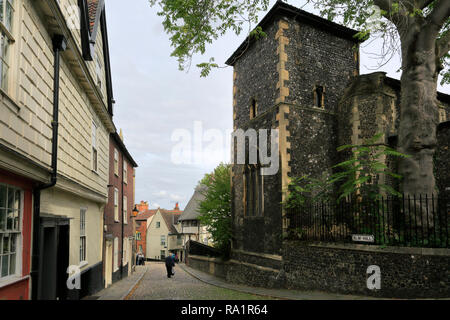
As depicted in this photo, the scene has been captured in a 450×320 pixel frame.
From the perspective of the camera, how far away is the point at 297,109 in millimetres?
15242

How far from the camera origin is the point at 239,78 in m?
19.5

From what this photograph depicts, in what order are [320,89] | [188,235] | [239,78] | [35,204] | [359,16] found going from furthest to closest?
1. [188,235]
2. [239,78]
3. [320,89]
4. [359,16]
5. [35,204]

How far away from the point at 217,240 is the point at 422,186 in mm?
12852

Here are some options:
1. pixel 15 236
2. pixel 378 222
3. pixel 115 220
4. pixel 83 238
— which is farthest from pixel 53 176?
pixel 115 220

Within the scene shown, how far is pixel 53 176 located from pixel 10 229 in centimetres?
196

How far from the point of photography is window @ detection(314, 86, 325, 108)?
1609 cm

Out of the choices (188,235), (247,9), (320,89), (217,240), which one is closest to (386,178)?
(320,89)

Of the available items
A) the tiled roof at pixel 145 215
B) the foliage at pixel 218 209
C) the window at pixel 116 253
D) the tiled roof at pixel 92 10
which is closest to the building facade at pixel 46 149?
the tiled roof at pixel 92 10

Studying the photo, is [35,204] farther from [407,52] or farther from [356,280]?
[407,52]

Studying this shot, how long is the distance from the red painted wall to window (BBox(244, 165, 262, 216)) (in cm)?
1103

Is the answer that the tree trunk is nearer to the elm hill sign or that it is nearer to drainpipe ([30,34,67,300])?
the elm hill sign

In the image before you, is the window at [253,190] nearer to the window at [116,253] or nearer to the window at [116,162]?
the window at [116,162]

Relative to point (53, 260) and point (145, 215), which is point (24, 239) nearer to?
point (53, 260)

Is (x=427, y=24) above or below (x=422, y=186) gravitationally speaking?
above
